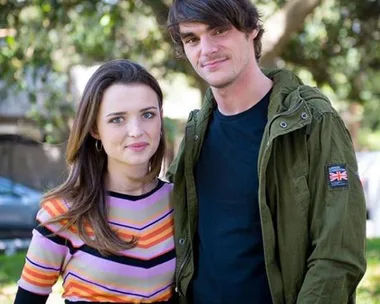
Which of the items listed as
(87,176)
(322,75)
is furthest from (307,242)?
(322,75)

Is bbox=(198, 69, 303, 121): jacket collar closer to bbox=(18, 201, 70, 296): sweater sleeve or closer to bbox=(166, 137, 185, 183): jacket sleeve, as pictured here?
bbox=(166, 137, 185, 183): jacket sleeve

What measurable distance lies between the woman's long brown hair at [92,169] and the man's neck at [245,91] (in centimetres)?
31

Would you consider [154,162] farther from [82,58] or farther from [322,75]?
[82,58]

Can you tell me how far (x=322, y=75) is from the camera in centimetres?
1316

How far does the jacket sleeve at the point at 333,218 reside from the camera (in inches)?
105

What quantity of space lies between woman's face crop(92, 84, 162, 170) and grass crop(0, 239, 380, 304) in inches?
122

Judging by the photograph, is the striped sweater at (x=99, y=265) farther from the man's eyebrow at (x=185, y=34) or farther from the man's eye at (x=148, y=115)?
the man's eyebrow at (x=185, y=34)

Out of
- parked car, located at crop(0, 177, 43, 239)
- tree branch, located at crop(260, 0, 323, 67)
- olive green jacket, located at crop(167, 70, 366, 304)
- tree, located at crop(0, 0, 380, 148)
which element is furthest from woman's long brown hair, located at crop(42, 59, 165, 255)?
parked car, located at crop(0, 177, 43, 239)

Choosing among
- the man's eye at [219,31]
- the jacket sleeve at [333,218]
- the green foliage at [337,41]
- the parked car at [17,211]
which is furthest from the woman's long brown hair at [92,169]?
the parked car at [17,211]

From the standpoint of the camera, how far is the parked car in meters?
16.6

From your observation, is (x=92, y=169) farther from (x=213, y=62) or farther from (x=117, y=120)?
(x=213, y=62)

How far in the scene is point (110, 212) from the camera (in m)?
3.03

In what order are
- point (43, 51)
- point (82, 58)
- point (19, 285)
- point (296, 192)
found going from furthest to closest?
point (82, 58)
point (43, 51)
point (19, 285)
point (296, 192)

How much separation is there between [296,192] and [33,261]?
1051 mm
